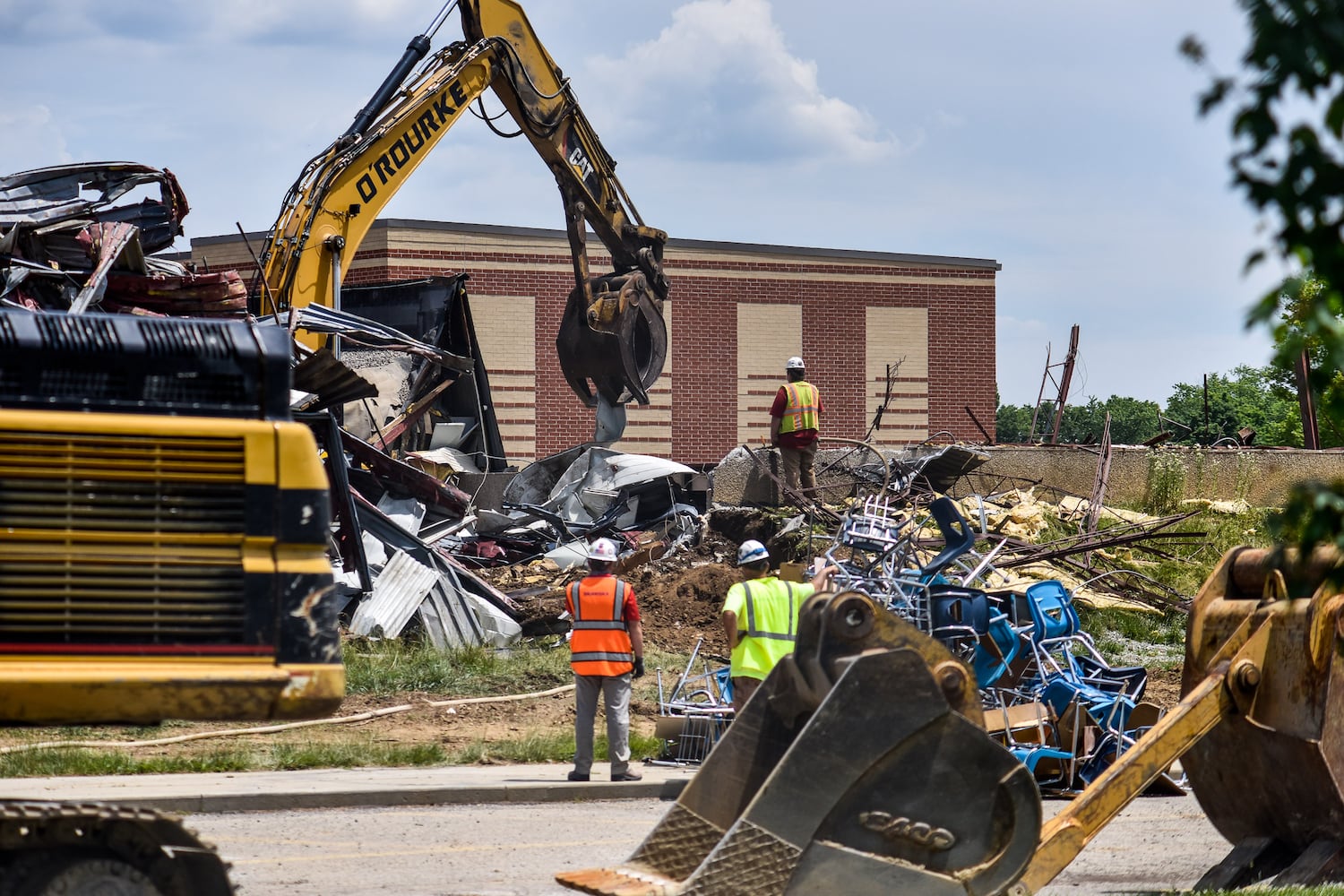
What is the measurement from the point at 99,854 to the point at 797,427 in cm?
1584

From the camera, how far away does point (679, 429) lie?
39094 mm

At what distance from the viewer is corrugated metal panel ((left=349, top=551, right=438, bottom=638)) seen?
16844mm

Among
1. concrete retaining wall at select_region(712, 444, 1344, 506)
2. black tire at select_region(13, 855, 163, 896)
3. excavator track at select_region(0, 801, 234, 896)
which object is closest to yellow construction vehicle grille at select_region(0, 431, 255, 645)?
excavator track at select_region(0, 801, 234, 896)

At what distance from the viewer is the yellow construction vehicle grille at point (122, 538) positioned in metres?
4.93

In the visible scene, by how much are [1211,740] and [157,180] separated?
1483cm

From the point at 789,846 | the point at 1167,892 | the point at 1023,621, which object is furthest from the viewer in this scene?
the point at 1023,621

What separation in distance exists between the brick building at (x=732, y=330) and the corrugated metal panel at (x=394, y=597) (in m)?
19.3

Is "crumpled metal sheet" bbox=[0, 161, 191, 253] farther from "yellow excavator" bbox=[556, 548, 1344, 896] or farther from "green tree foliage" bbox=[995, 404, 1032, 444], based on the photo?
"green tree foliage" bbox=[995, 404, 1032, 444]

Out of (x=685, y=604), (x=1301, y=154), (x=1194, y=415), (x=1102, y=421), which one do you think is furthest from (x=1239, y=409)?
(x=1301, y=154)

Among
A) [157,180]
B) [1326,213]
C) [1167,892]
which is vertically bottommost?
[1167,892]

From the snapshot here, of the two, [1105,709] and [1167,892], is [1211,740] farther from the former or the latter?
[1105,709]

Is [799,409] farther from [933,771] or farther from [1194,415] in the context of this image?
[1194,415]

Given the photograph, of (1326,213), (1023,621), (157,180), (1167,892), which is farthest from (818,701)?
A: (157,180)

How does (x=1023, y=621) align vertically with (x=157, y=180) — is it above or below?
below
